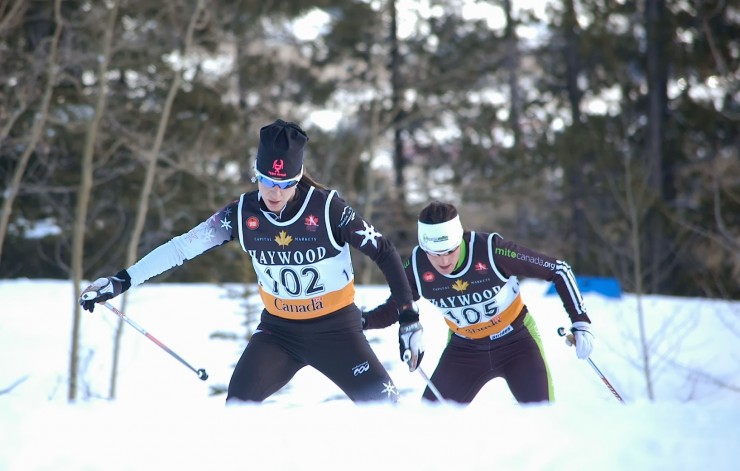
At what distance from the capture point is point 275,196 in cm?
446

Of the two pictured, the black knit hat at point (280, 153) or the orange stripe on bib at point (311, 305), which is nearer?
the black knit hat at point (280, 153)

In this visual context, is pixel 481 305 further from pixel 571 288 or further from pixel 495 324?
pixel 571 288

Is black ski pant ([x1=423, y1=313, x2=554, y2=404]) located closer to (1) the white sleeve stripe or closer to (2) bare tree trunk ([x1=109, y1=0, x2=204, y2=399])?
(1) the white sleeve stripe

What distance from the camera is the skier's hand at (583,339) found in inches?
195

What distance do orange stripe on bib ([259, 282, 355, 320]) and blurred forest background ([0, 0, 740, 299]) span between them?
7024 mm

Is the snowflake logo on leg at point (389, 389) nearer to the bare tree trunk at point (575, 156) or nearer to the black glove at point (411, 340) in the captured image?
the black glove at point (411, 340)

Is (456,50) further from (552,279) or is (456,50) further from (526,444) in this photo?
(526,444)

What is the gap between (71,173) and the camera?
16.5 meters

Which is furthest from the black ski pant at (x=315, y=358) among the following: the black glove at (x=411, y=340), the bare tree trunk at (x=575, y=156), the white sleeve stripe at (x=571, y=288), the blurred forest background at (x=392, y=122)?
the bare tree trunk at (x=575, y=156)

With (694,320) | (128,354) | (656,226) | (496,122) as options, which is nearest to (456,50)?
(496,122)

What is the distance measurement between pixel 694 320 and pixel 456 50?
1158 cm

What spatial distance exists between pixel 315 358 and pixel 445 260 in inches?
40.6

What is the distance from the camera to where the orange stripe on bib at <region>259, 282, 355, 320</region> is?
4.67 meters

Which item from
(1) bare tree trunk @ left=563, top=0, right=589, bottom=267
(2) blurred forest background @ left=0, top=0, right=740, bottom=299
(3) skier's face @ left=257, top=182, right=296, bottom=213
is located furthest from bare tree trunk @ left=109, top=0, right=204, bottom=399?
(1) bare tree trunk @ left=563, top=0, right=589, bottom=267
